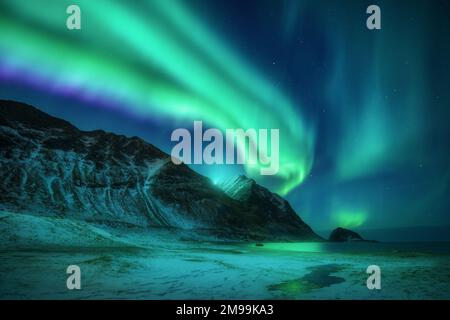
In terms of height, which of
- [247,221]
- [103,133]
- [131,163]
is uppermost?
[103,133]

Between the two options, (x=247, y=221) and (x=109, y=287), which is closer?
(x=109, y=287)

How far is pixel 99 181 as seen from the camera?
127312 mm

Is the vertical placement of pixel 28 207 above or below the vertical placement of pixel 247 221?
above

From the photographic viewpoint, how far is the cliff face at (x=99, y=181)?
10194cm

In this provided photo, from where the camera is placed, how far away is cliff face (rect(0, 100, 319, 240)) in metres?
102

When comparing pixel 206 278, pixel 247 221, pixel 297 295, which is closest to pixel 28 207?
pixel 206 278

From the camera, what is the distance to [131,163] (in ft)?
523

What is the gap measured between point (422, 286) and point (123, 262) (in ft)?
67.1
